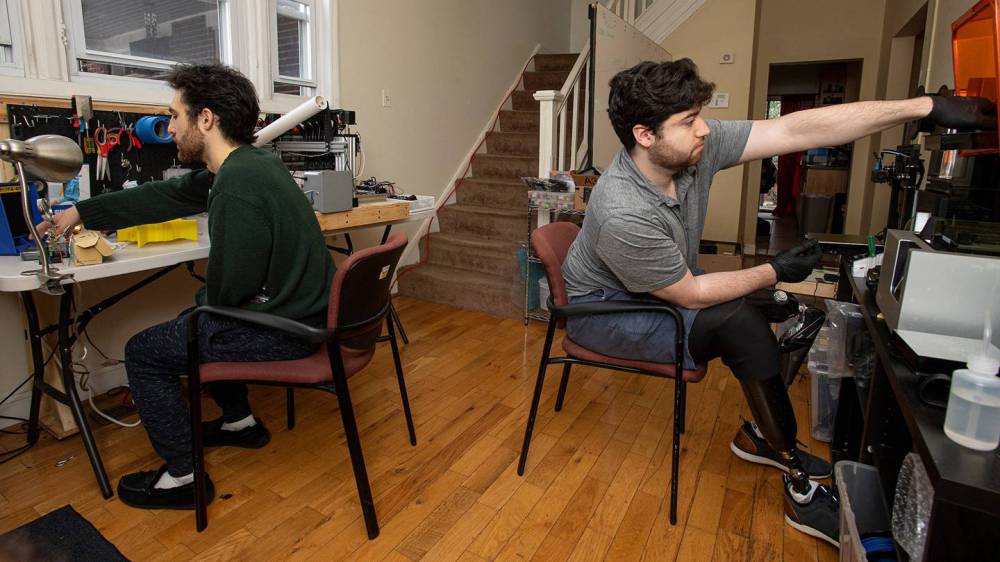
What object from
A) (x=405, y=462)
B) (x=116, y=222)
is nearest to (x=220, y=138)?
(x=116, y=222)

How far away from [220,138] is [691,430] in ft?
6.30

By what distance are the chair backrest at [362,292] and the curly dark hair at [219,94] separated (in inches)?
22.1

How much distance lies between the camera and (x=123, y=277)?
249 cm

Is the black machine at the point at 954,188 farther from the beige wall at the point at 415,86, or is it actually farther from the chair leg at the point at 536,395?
the beige wall at the point at 415,86

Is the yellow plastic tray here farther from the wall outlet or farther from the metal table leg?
the wall outlet

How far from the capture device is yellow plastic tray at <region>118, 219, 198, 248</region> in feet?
6.26

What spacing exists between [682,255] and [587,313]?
319 millimetres

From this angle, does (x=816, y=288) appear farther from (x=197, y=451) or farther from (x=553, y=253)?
(x=197, y=451)

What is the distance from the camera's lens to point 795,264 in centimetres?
153

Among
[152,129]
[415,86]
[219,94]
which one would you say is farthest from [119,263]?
[415,86]

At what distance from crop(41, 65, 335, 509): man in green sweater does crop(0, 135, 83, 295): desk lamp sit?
0.81 ft

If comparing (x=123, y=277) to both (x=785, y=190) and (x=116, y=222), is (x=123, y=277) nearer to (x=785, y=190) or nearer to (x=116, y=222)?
(x=116, y=222)

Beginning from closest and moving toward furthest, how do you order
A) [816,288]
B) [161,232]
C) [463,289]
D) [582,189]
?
1. [161,232]
2. [816,288]
3. [582,189]
4. [463,289]

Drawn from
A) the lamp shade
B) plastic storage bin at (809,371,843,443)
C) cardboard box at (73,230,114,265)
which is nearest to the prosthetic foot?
plastic storage bin at (809,371,843,443)
